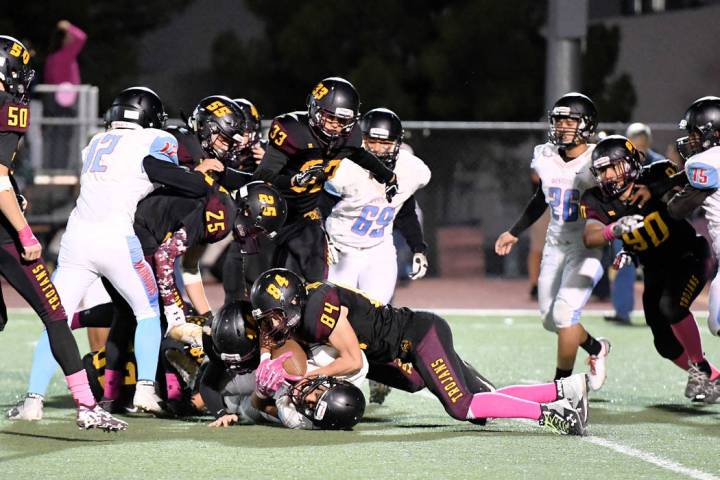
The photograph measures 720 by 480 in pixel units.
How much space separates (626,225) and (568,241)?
43.3 inches

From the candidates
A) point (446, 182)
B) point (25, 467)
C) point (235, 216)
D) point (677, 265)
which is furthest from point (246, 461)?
point (446, 182)

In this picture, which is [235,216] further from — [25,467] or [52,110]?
[52,110]

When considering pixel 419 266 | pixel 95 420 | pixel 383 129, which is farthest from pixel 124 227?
pixel 419 266

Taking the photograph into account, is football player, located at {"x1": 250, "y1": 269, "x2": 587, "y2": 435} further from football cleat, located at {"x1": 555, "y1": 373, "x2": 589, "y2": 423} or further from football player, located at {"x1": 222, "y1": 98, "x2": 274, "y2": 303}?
football player, located at {"x1": 222, "y1": 98, "x2": 274, "y2": 303}

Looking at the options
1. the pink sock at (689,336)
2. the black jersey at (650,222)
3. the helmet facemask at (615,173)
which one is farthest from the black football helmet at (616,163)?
the pink sock at (689,336)

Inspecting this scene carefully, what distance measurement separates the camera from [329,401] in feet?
22.2

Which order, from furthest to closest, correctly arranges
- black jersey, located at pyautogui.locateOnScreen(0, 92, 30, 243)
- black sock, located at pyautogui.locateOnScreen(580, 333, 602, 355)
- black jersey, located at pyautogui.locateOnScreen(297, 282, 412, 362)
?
black sock, located at pyautogui.locateOnScreen(580, 333, 602, 355) → black jersey, located at pyautogui.locateOnScreen(297, 282, 412, 362) → black jersey, located at pyautogui.locateOnScreen(0, 92, 30, 243)

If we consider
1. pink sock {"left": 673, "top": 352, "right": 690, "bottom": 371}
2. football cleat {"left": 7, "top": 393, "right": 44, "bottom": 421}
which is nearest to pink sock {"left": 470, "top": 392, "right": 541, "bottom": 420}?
pink sock {"left": 673, "top": 352, "right": 690, "bottom": 371}

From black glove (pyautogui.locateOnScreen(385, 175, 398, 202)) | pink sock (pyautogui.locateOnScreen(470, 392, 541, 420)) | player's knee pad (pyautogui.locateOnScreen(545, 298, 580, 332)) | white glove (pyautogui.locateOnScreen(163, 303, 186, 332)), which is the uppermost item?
black glove (pyautogui.locateOnScreen(385, 175, 398, 202))

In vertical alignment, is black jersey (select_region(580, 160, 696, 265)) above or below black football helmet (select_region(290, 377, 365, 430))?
above

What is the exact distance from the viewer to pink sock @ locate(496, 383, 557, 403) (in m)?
6.95

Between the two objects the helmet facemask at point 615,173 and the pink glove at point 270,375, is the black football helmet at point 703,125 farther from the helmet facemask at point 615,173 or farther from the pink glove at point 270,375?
the pink glove at point 270,375

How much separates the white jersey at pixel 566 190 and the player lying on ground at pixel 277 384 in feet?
7.08

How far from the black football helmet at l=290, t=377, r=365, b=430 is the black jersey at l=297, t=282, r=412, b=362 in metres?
0.22
